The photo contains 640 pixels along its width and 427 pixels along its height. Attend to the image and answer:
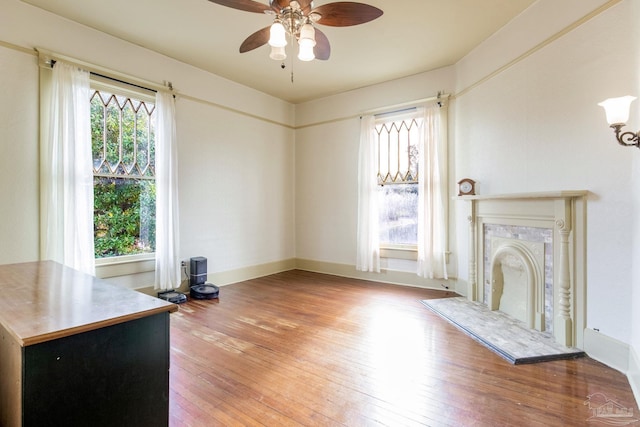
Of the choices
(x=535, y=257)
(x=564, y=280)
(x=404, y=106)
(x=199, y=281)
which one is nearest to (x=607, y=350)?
(x=564, y=280)

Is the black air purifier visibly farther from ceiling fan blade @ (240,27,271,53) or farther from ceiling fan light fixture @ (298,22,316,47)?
ceiling fan light fixture @ (298,22,316,47)

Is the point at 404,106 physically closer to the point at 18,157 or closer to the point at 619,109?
the point at 619,109

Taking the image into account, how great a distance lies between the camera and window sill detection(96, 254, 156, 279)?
11.6ft

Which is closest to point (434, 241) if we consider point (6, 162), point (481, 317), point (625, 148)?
point (481, 317)

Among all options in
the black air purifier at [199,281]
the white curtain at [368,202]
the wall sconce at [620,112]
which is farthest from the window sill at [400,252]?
the wall sconce at [620,112]

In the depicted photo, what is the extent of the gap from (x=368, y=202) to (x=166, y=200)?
2.91 meters

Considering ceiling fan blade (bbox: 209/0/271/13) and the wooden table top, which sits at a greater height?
ceiling fan blade (bbox: 209/0/271/13)

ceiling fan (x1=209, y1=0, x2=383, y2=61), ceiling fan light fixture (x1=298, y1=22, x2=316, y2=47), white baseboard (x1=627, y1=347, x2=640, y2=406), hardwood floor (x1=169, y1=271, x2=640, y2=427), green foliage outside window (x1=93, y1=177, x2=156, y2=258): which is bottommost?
hardwood floor (x1=169, y1=271, x2=640, y2=427)

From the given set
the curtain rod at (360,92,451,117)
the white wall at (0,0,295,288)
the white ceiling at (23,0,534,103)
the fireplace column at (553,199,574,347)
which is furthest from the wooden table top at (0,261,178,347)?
the curtain rod at (360,92,451,117)

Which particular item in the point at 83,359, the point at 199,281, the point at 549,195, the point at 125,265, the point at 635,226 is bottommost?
the point at 199,281

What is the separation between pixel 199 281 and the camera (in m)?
4.24

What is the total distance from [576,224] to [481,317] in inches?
51.2

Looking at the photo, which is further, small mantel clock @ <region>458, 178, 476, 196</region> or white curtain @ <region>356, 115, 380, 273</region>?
white curtain @ <region>356, 115, 380, 273</region>

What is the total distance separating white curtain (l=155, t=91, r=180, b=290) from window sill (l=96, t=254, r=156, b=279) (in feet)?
0.49
